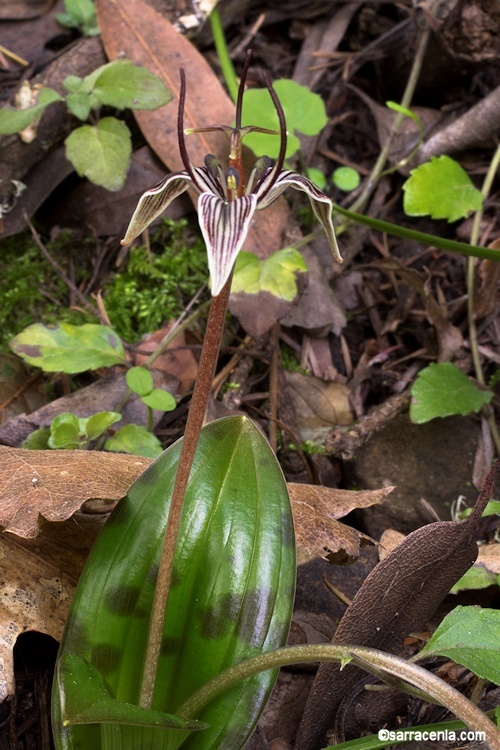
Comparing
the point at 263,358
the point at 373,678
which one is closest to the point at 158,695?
the point at 373,678

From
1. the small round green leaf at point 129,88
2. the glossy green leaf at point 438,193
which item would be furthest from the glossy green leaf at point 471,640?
the small round green leaf at point 129,88

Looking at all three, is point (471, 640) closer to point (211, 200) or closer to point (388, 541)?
point (388, 541)

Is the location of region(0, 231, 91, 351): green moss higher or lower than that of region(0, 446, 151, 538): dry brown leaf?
lower

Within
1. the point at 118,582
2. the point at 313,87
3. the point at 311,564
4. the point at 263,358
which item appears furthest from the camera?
the point at 313,87

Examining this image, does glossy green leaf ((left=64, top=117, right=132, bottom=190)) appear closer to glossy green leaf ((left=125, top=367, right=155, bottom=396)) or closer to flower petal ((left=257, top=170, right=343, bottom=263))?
glossy green leaf ((left=125, top=367, right=155, bottom=396))

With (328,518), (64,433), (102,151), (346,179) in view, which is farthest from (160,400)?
(346,179)

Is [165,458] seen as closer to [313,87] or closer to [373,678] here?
[373,678]

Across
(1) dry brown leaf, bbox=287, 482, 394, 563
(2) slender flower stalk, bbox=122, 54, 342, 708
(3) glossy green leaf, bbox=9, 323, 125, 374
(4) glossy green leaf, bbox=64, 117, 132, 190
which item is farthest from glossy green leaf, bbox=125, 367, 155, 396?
(2) slender flower stalk, bbox=122, 54, 342, 708

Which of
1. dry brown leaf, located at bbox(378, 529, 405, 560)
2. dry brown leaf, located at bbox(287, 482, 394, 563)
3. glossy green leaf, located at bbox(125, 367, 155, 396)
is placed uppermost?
glossy green leaf, located at bbox(125, 367, 155, 396)
